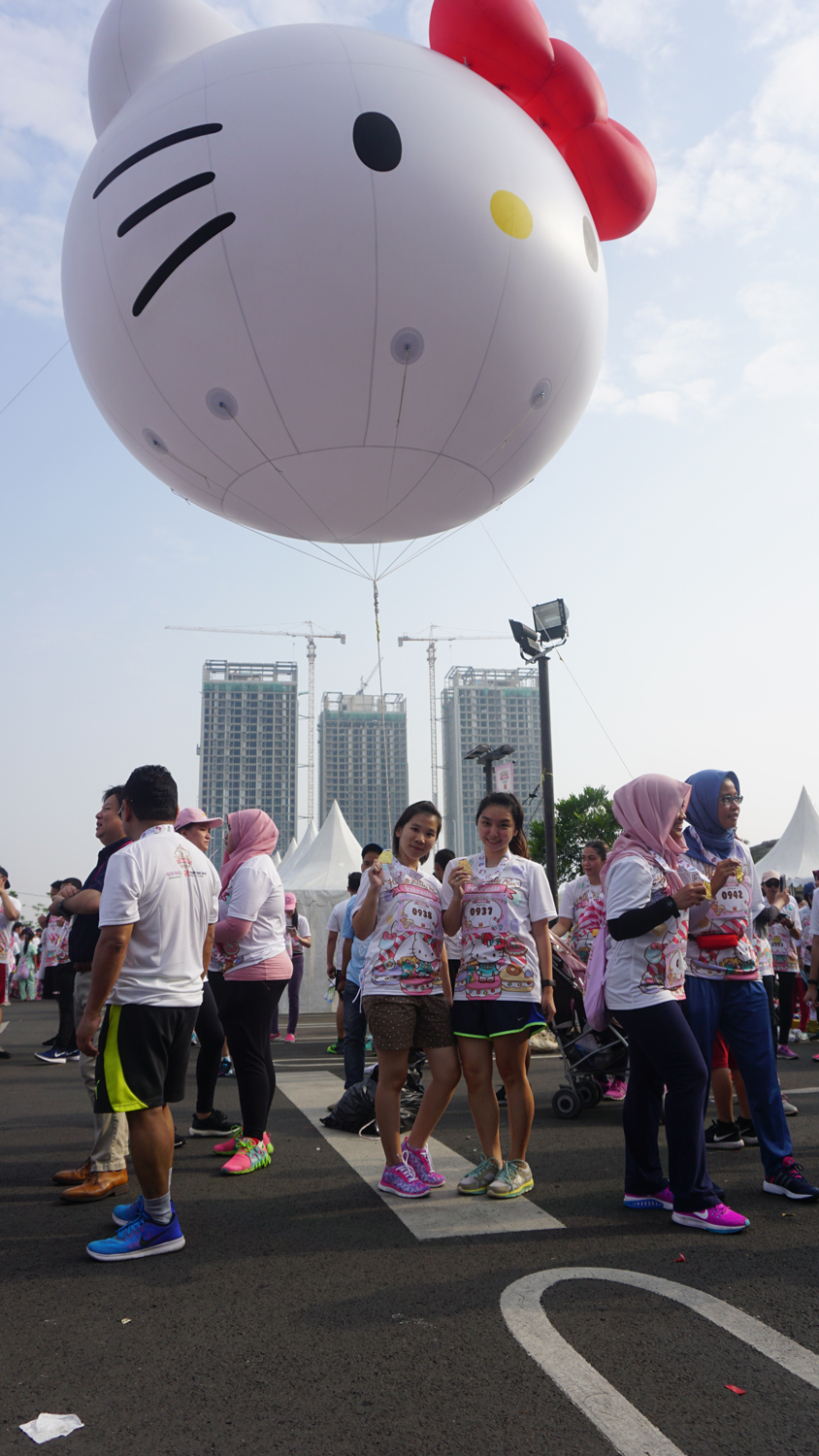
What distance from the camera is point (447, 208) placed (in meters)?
4.87

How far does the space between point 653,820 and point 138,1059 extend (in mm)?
2293

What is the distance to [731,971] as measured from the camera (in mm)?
4008

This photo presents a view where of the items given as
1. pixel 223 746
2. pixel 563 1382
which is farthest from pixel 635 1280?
pixel 223 746

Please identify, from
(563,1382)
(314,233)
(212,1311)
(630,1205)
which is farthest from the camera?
(314,233)

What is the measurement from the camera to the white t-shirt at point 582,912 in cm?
675

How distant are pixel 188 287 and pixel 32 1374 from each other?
193 inches

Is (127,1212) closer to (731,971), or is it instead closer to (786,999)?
(731,971)

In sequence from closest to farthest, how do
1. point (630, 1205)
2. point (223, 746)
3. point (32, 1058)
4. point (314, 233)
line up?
1. point (630, 1205)
2. point (314, 233)
3. point (32, 1058)
4. point (223, 746)

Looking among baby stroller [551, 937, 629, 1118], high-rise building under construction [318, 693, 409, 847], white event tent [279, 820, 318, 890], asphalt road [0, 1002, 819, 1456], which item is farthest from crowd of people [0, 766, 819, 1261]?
high-rise building under construction [318, 693, 409, 847]

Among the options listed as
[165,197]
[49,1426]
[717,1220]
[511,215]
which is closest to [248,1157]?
[717,1220]

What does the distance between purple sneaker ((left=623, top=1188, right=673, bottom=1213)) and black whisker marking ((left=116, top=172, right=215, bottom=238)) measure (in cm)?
545

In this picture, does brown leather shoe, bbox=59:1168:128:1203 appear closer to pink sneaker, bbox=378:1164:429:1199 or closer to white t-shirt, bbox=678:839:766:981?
pink sneaker, bbox=378:1164:429:1199

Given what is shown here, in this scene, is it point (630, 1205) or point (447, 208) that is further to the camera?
point (447, 208)

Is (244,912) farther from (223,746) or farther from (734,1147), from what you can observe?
(223,746)
